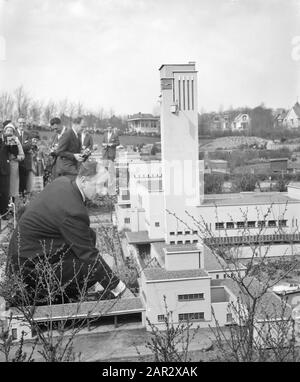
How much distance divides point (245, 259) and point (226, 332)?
2063mm

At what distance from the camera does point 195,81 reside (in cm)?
464

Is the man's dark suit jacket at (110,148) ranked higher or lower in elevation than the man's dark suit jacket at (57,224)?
higher

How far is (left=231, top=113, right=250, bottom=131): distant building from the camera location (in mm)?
8440

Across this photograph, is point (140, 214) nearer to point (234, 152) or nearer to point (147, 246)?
point (147, 246)

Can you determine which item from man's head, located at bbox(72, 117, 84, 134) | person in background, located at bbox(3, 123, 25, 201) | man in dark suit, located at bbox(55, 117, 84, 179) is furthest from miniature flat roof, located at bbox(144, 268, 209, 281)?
person in background, located at bbox(3, 123, 25, 201)

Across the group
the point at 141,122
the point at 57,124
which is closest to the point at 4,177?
the point at 57,124

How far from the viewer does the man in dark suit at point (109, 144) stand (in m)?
7.28

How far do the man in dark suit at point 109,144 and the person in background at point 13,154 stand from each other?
6.58ft

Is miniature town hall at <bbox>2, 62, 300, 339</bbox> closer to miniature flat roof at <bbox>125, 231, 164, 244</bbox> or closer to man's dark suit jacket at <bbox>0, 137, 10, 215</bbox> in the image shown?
miniature flat roof at <bbox>125, 231, 164, 244</bbox>

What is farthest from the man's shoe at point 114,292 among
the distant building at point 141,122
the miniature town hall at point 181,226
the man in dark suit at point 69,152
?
the distant building at point 141,122

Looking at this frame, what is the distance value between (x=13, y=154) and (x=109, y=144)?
259cm

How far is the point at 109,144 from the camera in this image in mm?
7336

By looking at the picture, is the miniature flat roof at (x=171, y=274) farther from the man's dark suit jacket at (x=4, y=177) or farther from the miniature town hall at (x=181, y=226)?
the man's dark suit jacket at (x=4, y=177)

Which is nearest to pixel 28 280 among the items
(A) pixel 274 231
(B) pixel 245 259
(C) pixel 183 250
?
(C) pixel 183 250
